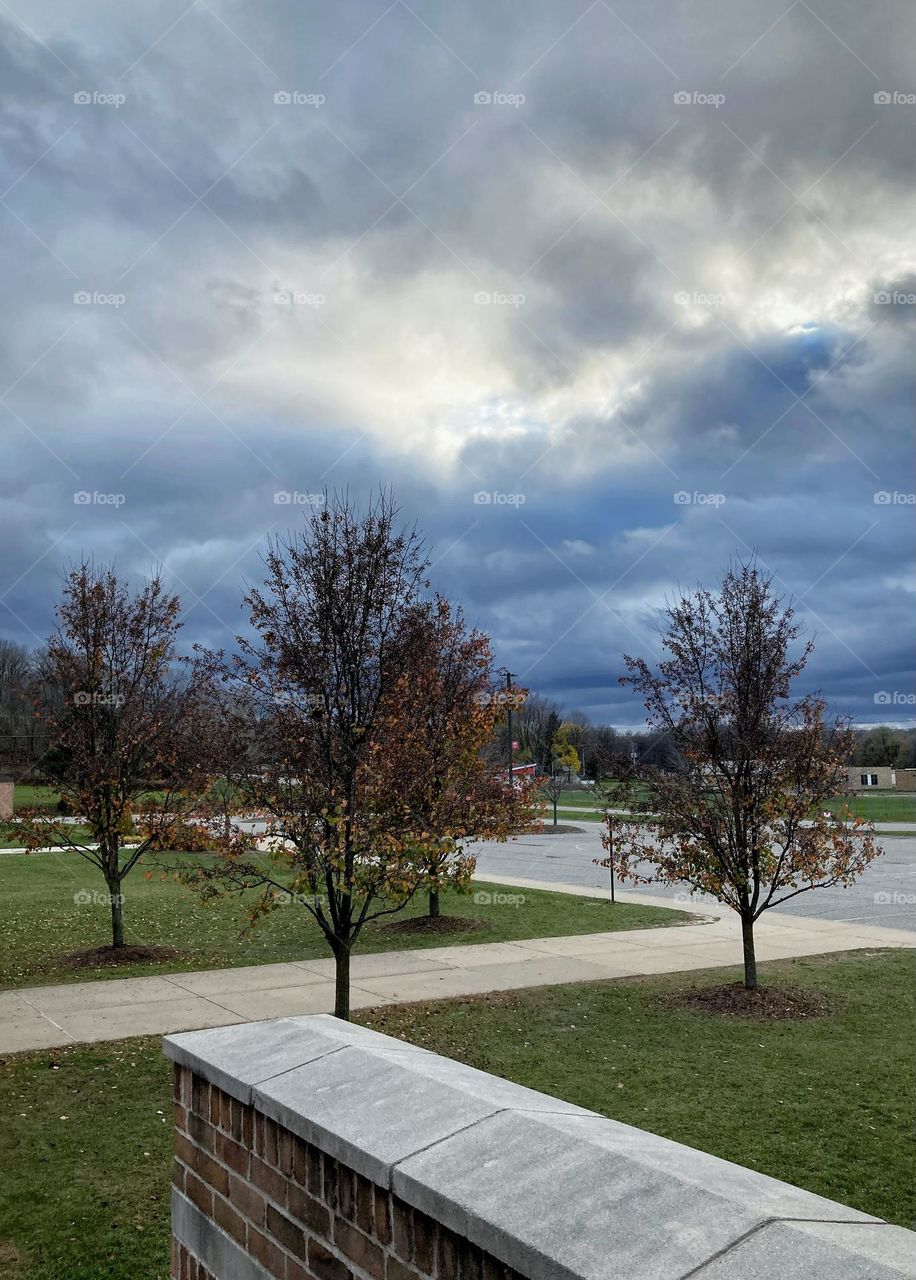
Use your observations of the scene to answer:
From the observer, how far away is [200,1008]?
9.84 meters

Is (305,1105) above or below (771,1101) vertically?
above

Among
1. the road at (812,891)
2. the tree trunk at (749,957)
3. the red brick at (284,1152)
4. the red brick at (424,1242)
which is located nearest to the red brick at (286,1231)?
the red brick at (284,1152)

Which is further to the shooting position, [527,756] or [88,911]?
[527,756]

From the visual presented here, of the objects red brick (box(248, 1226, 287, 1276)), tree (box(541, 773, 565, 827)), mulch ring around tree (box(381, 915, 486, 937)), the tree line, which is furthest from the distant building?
red brick (box(248, 1226, 287, 1276))

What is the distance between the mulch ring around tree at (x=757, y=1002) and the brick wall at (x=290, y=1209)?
7.45 metres

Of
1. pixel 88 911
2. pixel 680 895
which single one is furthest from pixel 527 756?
pixel 88 911

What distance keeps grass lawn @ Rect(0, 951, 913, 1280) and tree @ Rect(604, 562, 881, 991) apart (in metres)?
1.41

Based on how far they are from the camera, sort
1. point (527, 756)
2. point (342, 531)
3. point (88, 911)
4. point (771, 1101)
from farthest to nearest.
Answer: point (527, 756) < point (88, 911) < point (342, 531) < point (771, 1101)

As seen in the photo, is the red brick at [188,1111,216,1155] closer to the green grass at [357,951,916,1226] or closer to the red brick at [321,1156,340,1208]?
the red brick at [321,1156,340,1208]

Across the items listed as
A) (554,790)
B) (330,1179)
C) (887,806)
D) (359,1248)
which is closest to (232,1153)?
(330,1179)

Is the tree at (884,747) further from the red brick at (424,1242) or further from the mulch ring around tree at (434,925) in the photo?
the red brick at (424,1242)

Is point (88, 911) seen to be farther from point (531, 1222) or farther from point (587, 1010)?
point (531, 1222)

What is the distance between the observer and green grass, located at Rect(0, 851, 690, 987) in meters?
12.5

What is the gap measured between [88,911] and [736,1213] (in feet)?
54.6
